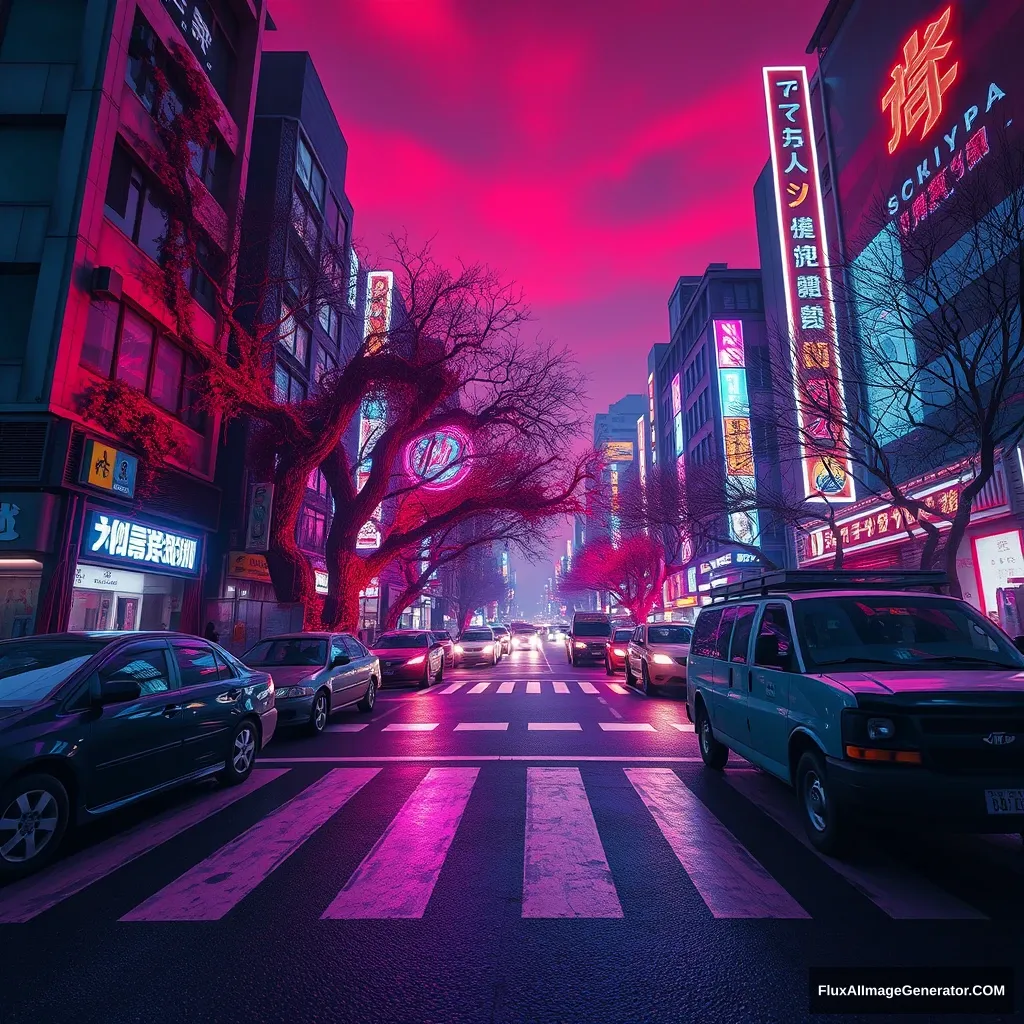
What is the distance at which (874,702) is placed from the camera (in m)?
4.14

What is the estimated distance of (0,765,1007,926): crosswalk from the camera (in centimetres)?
368

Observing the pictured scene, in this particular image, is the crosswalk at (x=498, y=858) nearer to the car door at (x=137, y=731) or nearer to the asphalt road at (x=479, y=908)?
the asphalt road at (x=479, y=908)

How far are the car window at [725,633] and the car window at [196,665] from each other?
18.7 ft

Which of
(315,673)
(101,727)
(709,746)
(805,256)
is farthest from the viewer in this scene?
(805,256)

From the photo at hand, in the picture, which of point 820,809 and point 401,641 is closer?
point 820,809

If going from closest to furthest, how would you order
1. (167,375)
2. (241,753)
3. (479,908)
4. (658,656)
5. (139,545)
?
(479,908) < (241,753) < (658,656) < (139,545) < (167,375)

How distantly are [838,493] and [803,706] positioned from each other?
25829 mm

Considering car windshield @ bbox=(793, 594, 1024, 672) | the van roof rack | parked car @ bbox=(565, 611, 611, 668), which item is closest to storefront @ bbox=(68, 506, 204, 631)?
the van roof rack

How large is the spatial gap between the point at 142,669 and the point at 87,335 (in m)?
12.2

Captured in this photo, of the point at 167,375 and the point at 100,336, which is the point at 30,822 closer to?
the point at 100,336

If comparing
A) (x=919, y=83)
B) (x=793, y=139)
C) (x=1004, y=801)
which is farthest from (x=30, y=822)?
(x=793, y=139)

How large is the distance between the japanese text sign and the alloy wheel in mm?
11392

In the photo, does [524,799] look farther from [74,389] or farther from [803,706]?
[74,389]

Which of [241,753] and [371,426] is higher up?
[371,426]
